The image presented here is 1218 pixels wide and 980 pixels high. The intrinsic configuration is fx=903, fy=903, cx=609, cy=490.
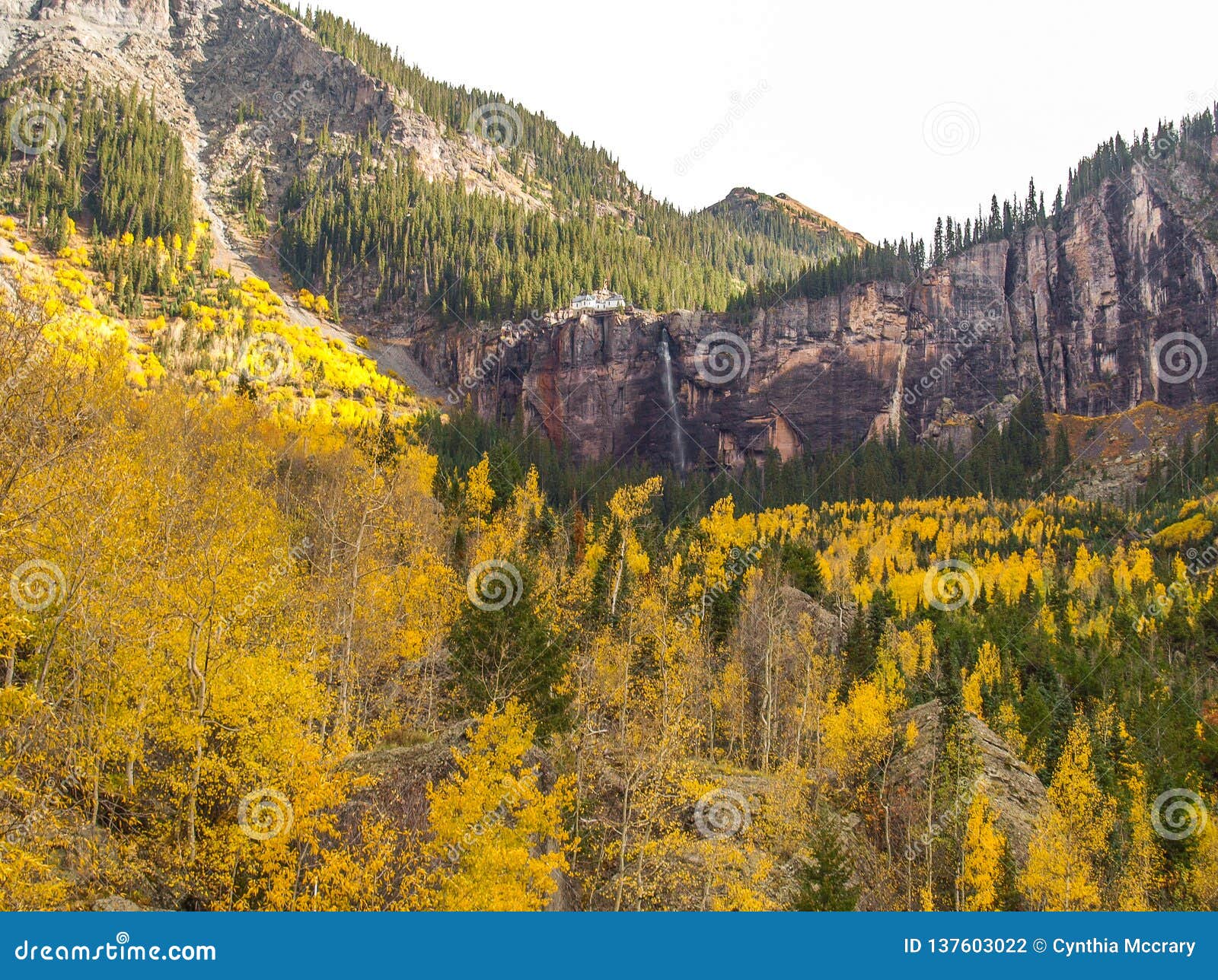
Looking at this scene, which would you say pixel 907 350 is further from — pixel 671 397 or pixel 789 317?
pixel 671 397

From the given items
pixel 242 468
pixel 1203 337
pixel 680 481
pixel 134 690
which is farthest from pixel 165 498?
pixel 1203 337

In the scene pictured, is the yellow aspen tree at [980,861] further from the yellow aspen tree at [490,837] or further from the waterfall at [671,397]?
the waterfall at [671,397]

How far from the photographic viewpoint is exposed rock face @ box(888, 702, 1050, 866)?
40.6 m

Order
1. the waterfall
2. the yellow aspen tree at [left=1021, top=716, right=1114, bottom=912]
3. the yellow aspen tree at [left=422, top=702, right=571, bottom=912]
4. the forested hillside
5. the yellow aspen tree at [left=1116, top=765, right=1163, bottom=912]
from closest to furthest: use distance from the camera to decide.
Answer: the yellow aspen tree at [left=422, top=702, right=571, bottom=912] → the forested hillside → the yellow aspen tree at [left=1021, top=716, right=1114, bottom=912] → the yellow aspen tree at [left=1116, top=765, right=1163, bottom=912] → the waterfall

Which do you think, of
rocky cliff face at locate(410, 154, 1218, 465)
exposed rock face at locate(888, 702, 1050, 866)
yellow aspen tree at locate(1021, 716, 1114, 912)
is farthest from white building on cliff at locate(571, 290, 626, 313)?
exposed rock face at locate(888, 702, 1050, 866)

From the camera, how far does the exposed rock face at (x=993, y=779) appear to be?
1599 inches

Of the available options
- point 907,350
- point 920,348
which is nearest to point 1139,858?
point 907,350

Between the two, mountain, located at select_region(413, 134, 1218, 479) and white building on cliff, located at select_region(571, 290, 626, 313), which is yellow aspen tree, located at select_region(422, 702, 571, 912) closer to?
mountain, located at select_region(413, 134, 1218, 479)

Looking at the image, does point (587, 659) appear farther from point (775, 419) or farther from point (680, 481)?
point (775, 419)

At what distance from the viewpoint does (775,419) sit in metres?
168

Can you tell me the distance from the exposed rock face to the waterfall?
11966cm

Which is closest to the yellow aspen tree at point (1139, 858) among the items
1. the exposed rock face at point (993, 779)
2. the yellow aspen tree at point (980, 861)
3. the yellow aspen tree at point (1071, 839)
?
the yellow aspen tree at point (1071, 839)

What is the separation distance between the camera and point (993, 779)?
140 ft

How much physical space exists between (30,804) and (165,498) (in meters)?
11.3
